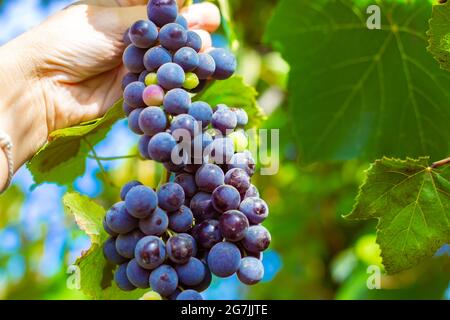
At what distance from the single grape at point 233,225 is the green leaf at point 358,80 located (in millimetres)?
716

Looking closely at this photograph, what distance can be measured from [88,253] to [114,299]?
6.2 inches

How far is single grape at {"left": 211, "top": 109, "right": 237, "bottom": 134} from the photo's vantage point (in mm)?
1208

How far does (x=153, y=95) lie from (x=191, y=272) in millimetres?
336

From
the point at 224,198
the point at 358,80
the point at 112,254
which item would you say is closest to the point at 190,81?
the point at 224,198

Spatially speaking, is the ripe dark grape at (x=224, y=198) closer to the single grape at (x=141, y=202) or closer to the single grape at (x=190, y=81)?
the single grape at (x=141, y=202)

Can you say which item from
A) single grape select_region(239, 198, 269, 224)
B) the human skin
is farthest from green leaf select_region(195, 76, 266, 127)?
single grape select_region(239, 198, 269, 224)

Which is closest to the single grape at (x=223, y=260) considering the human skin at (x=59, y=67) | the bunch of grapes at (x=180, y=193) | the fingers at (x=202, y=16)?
the bunch of grapes at (x=180, y=193)

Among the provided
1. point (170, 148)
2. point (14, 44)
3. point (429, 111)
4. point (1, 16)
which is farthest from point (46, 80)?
point (1, 16)

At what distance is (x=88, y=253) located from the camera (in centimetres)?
122

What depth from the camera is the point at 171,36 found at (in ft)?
4.05

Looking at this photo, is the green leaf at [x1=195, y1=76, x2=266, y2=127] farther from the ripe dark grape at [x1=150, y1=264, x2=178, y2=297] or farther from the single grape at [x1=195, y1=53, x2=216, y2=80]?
the ripe dark grape at [x1=150, y1=264, x2=178, y2=297]

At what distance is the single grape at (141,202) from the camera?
3.59 ft

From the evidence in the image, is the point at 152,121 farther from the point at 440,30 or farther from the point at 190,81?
the point at 440,30

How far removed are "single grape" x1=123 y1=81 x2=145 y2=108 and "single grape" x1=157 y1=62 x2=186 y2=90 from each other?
5cm
